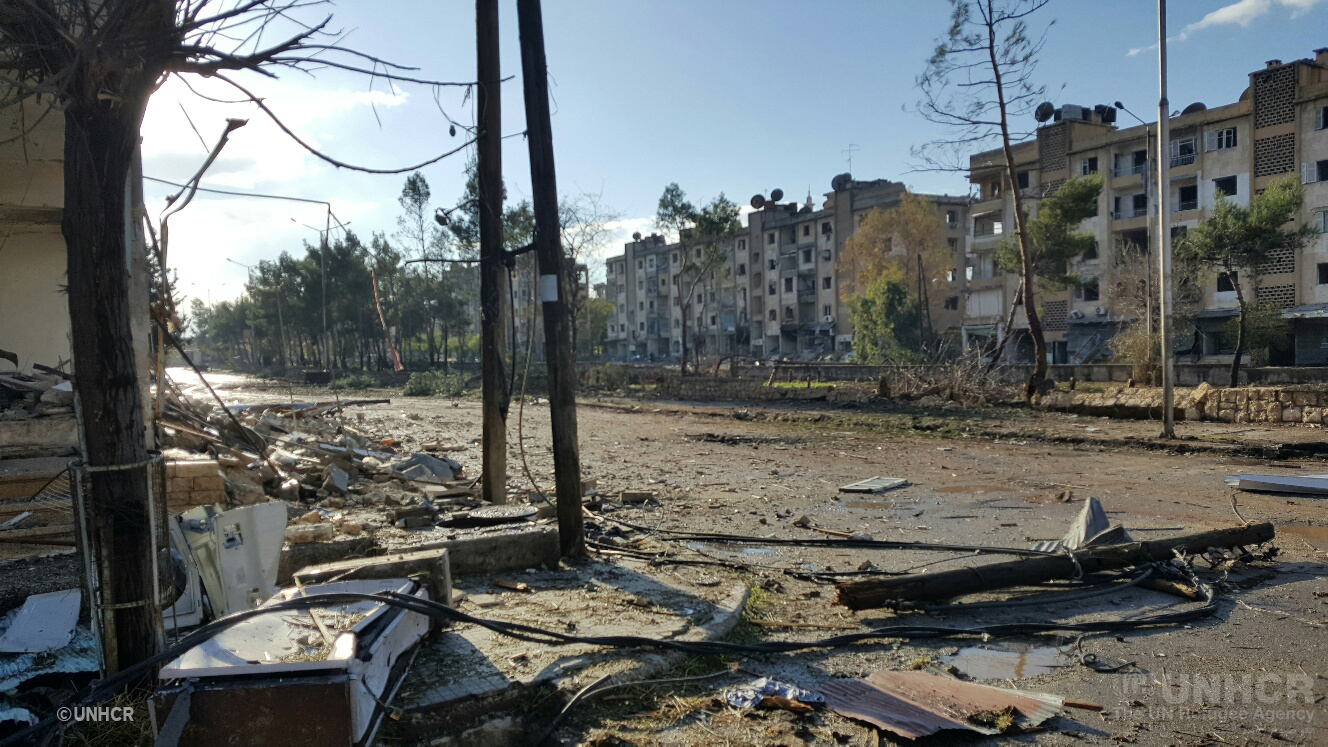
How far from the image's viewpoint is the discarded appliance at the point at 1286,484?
9695 millimetres

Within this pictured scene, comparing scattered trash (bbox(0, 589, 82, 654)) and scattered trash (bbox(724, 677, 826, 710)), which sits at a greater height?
scattered trash (bbox(0, 589, 82, 654))

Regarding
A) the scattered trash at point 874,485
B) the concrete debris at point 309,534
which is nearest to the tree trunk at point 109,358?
the concrete debris at point 309,534

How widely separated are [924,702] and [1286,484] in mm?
8352

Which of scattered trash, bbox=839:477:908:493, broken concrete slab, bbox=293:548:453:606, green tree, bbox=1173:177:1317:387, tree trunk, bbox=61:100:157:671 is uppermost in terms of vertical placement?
green tree, bbox=1173:177:1317:387

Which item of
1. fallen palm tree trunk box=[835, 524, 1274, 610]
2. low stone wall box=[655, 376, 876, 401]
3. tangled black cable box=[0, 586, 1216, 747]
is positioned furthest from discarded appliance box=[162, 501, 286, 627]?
low stone wall box=[655, 376, 876, 401]

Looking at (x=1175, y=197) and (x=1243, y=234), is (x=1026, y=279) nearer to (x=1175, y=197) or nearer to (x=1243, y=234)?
(x=1243, y=234)

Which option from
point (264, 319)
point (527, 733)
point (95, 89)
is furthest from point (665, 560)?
point (264, 319)

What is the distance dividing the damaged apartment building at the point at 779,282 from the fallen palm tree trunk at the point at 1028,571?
5420 cm

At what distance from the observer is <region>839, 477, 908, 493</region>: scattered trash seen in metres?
→ 11.5

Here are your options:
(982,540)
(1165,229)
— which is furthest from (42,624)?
(1165,229)

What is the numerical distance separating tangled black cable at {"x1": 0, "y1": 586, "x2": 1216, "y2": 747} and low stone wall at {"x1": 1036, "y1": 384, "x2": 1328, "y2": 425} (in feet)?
49.0

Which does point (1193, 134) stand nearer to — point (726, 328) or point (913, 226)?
point (913, 226)

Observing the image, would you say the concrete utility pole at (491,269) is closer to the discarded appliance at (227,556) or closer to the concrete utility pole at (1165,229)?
the discarded appliance at (227,556)

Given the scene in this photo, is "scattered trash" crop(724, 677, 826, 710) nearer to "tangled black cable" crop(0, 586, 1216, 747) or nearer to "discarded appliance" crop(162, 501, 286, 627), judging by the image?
"tangled black cable" crop(0, 586, 1216, 747)
